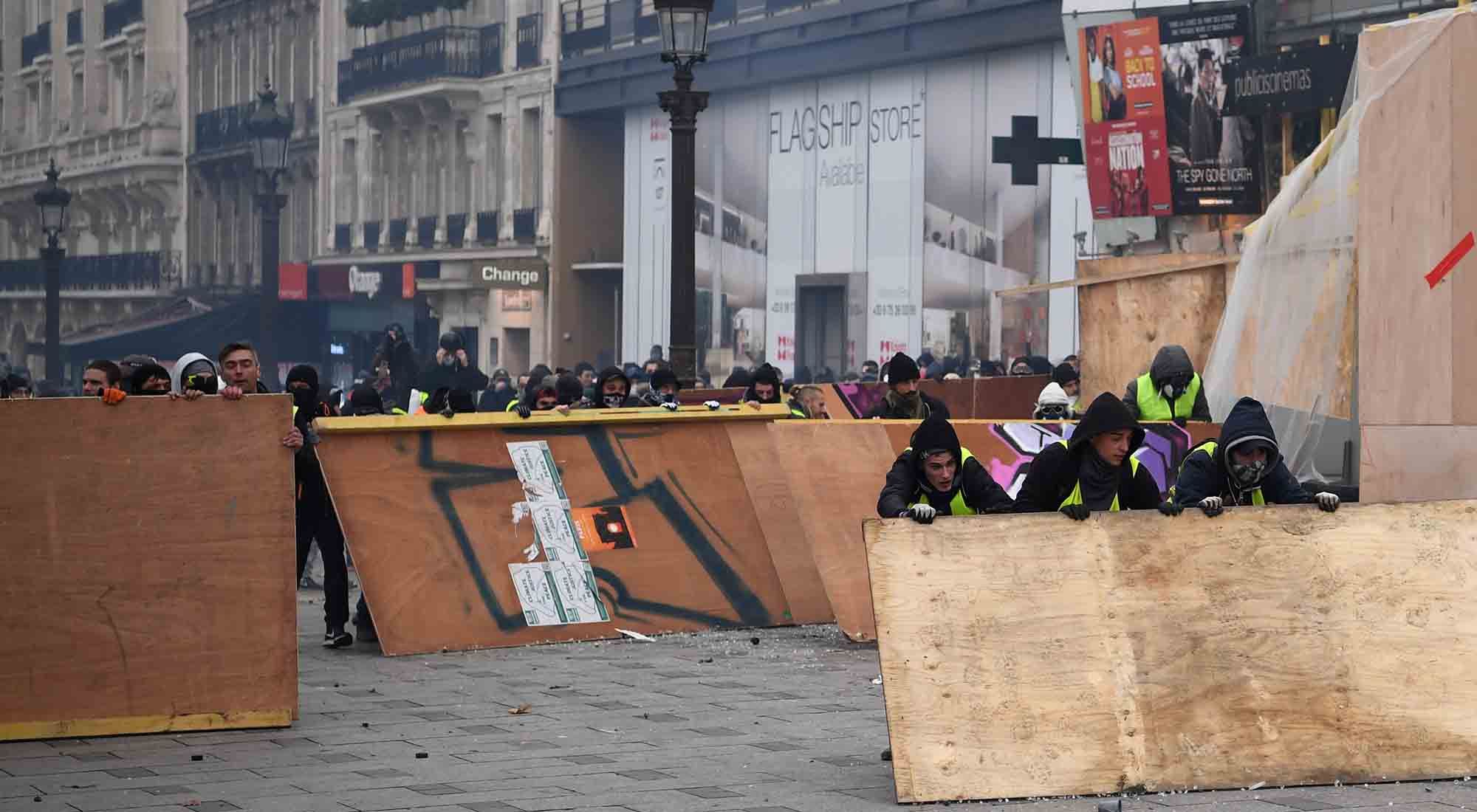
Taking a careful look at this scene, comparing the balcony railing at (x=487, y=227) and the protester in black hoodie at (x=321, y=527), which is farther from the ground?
the balcony railing at (x=487, y=227)

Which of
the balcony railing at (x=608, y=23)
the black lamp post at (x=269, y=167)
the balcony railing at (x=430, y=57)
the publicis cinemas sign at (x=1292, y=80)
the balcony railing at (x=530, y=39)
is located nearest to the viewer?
the publicis cinemas sign at (x=1292, y=80)

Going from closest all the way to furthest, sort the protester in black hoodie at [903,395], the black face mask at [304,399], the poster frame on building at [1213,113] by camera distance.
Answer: the black face mask at [304,399], the protester in black hoodie at [903,395], the poster frame on building at [1213,113]

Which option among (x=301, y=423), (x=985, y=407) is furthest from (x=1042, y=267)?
(x=301, y=423)

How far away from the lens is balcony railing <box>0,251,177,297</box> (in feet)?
194

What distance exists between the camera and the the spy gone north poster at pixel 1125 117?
22.4m

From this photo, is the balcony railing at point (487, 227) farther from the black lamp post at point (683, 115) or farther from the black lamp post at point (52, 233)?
the black lamp post at point (683, 115)

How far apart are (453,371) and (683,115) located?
227 inches

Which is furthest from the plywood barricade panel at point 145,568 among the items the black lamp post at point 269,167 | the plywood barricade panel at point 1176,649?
the black lamp post at point 269,167

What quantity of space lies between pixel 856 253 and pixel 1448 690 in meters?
25.0

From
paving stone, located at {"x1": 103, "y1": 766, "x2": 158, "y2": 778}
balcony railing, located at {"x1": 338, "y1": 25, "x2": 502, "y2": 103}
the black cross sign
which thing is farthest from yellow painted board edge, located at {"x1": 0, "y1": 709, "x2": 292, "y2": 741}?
balcony railing, located at {"x1": 338, "y1": 25, "x2": 502, "y2": 103}

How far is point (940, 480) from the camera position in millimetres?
8055

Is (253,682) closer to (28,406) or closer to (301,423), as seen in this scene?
(28,406)

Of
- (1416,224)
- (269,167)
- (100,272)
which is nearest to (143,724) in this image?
(1416,224)

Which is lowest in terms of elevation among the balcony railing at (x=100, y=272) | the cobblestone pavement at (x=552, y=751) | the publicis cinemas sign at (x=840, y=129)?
the cobblestone pavement at (x=552, y=751)
